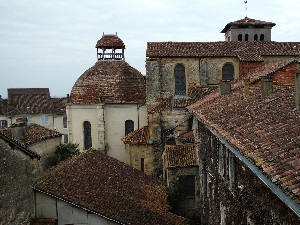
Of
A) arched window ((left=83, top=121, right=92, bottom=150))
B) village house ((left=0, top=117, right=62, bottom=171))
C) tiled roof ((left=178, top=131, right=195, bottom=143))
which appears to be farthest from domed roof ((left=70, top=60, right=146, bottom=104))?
tiled roof ((left=178, top=131, right=195, bottom=143))

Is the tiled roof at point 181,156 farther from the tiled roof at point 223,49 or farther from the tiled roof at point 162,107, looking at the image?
the tiled roof at point 223,49

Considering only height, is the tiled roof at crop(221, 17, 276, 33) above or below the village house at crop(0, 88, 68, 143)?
above

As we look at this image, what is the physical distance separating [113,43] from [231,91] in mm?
21179

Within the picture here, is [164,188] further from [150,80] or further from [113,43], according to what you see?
[113,43]

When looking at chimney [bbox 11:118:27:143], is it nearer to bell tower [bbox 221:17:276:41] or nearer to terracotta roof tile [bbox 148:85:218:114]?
terracotta roof tile [bbox 148:85:218:114]

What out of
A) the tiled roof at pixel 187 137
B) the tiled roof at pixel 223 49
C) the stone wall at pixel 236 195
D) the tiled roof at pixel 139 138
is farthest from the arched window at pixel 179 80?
the stone wall at pixel 236 195

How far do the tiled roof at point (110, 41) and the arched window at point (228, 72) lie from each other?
10.9m

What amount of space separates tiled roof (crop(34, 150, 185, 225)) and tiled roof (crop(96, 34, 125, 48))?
16.2 m

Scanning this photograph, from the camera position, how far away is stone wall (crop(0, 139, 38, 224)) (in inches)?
496

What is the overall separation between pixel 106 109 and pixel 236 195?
2439cm

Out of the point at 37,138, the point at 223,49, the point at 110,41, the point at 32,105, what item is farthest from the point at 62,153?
the point at 32,105

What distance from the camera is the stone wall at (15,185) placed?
12602 mm

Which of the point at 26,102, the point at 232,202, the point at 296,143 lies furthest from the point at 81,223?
the point at 26,102

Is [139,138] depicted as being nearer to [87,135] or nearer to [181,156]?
[87,135]
